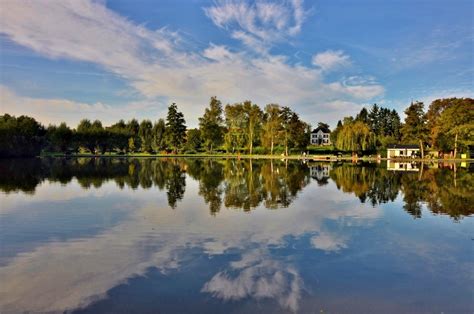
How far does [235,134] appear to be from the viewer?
277 ft

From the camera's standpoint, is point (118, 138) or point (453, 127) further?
point (118, 138)

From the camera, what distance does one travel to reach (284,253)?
952cm

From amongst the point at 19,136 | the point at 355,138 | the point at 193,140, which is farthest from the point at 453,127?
the point at 19,136

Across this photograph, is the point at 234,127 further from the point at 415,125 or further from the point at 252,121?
the point at 415,125

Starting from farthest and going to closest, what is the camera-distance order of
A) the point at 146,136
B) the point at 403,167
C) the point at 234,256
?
1. the point at 146,136
2. the point at 403,167
3. the point at 234,256

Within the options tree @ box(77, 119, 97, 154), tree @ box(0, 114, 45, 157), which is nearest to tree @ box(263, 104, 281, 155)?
tree @ box(77, 119, 97, 154)

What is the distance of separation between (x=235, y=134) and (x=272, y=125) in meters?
10.4

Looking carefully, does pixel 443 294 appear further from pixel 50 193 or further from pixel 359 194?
pixel 50 193

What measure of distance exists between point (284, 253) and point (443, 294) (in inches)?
146

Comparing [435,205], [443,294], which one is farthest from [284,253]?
[435,205]

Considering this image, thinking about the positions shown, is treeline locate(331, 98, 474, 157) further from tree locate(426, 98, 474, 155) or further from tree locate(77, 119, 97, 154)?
tree locate(77, 119, 97, 154)

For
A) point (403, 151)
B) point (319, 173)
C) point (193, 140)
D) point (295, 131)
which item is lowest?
point (319, 173)

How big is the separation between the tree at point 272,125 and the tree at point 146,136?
3014 cm

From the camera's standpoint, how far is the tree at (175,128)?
86.1m
